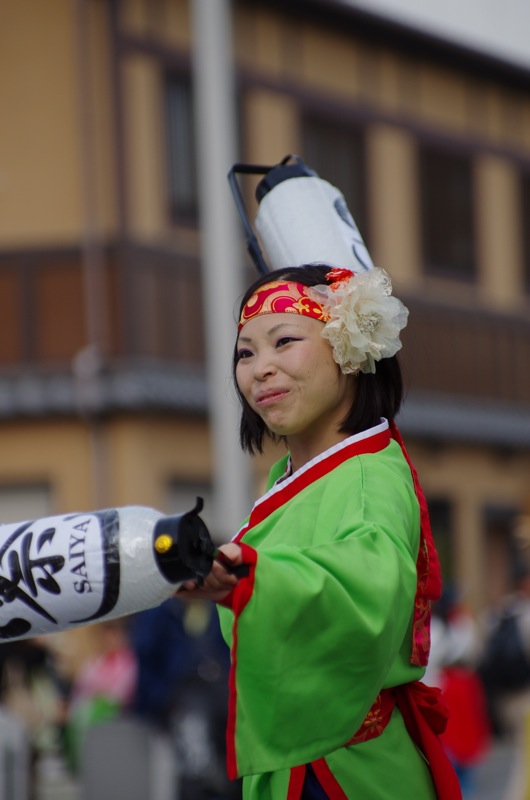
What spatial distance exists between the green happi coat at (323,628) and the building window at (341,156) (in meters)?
13.9

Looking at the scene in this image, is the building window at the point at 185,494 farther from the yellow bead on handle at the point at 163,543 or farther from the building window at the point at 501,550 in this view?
the yellow bead on handle at the point at 163,543

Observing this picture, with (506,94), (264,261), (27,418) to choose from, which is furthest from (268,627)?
(506,94)

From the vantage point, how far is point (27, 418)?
14656mm

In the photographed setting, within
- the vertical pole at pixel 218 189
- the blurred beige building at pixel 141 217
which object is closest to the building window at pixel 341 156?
the blurred beige building at pixel 141 217

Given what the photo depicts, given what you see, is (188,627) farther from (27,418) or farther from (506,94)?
(506,94)

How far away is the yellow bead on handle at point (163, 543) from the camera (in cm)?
264

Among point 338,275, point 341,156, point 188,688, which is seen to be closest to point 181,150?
point 341,156

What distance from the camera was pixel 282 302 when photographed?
10.9 ft

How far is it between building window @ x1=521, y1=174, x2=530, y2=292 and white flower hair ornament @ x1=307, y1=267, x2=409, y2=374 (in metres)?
16.2

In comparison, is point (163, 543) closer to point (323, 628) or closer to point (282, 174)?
point (323, 628)

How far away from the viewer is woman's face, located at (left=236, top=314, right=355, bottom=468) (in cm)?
323

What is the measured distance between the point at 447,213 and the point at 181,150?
13.3 feet

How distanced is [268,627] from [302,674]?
122 millimetres

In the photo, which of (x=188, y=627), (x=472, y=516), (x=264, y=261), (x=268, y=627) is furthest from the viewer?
(x=472, y=516)
